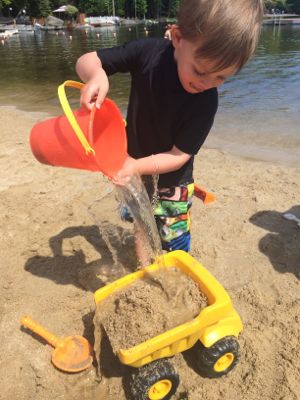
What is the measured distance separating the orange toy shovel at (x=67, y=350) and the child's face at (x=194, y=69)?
4.77 ft

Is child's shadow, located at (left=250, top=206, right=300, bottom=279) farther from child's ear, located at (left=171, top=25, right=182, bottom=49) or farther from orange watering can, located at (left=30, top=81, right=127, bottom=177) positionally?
child's ear, located at (left=171, top=25, right=182, bottom=49)

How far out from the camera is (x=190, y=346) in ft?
6.21

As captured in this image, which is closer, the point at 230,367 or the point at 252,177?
the point at 230,367

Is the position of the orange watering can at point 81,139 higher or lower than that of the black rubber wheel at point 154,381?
higher

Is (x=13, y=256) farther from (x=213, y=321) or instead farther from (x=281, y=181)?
(x=281, y=181)

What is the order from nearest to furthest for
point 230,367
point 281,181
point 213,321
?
point 213,321, point 230,367, point 281,181

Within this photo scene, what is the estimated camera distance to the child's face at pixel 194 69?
159 cm

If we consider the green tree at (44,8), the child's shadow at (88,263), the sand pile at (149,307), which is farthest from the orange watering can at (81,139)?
the green tree at (44,8)

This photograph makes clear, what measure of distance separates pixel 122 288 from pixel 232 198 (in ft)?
6.12

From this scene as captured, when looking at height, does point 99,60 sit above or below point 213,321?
above

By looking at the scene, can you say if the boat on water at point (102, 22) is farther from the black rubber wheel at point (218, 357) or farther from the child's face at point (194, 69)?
the black rubber wheel at point (218, 357)

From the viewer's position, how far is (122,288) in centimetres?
204

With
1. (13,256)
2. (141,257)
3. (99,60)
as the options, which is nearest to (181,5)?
(99,60)

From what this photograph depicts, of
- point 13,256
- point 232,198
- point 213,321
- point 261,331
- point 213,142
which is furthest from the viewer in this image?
point 213,142
